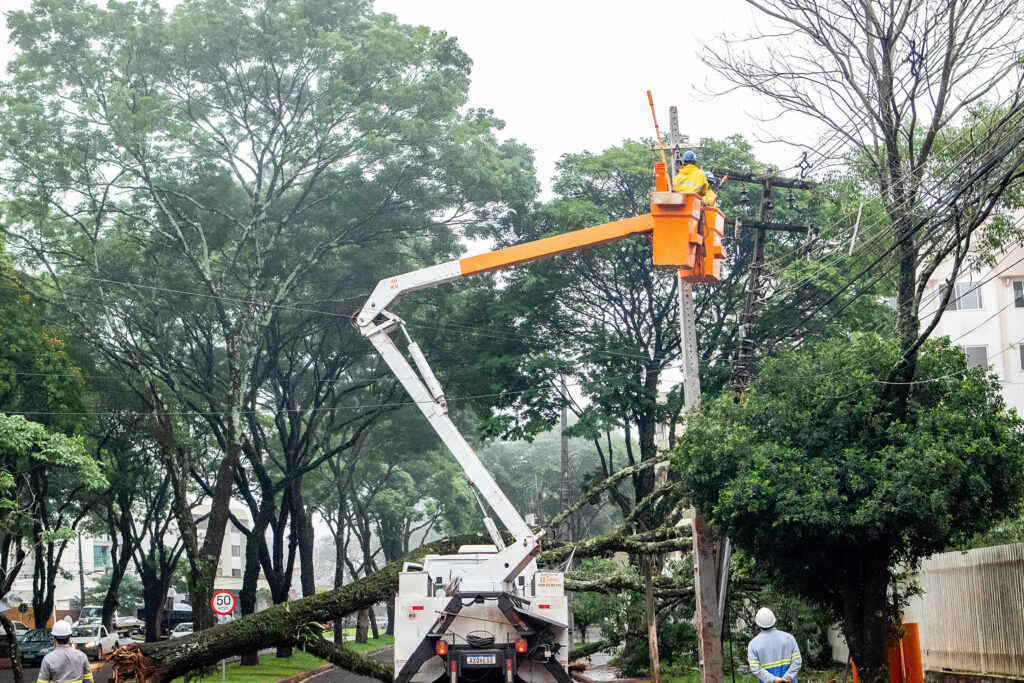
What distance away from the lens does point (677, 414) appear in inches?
1067

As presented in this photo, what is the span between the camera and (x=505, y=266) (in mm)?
16094

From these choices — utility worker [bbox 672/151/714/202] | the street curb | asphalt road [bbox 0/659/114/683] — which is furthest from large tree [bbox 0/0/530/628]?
utility worker [bbox 672/151/714/202]

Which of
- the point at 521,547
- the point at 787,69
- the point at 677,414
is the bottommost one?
the point at 521,547

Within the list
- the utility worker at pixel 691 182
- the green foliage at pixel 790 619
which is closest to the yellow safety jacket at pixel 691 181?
the utility worker at pixel 691 182

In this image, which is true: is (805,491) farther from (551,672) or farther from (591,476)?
(591,476)

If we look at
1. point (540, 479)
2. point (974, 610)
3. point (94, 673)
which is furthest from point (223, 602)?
point (540, 479)

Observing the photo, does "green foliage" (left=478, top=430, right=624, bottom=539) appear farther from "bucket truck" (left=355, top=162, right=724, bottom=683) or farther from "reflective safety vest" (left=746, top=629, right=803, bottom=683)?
"reflective safety vest" (left=746, top=629, right=803, bottom=683)

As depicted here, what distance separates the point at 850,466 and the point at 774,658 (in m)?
6.16

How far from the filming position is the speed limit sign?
884 inches

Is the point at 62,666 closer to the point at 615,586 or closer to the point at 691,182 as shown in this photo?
the point at 691,182

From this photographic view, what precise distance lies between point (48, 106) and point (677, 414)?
56.8 ft

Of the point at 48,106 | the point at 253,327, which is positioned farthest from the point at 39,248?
the point at 253,327

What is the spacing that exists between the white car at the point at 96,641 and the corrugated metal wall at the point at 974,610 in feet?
71.5

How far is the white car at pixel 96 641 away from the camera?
1304 inches
